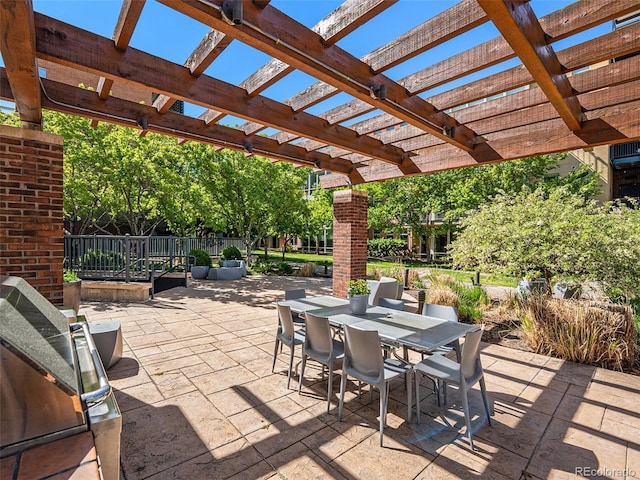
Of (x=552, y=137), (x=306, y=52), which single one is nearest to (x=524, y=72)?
(x=552, y=137)

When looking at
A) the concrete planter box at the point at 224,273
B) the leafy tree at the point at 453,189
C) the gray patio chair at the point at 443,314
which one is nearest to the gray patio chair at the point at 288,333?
the gray patio chair at the point at 443,314

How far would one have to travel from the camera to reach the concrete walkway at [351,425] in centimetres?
240

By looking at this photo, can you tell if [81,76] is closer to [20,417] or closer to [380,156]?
[380,156]

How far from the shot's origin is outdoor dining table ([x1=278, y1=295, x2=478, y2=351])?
307 centimetres

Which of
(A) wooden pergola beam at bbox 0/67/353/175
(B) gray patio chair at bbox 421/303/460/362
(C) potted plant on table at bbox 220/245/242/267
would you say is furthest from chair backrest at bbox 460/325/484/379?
(C) potted plant on table at bbox 220/245/242/267

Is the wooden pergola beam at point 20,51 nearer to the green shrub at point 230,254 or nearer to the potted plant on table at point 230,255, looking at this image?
the potted plant on table at point 230,255

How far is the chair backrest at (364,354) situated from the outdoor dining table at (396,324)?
23cm

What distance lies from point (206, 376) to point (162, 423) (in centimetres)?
96

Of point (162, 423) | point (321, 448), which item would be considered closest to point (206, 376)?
point (162, 423)

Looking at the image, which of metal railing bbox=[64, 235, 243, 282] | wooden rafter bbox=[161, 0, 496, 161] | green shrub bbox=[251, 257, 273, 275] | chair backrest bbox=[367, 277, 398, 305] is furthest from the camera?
green shrub bbox=[251, 257, 273, 275]

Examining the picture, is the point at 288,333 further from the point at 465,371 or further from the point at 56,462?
the point at 56,462

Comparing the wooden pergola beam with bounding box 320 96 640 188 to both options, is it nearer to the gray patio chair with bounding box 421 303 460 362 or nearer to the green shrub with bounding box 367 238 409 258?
the gray patio chair with bounding box 421 303 460 362

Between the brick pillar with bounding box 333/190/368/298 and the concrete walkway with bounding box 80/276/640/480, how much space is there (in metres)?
2.77

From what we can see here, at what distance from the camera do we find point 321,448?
Result: 2.60 meters
